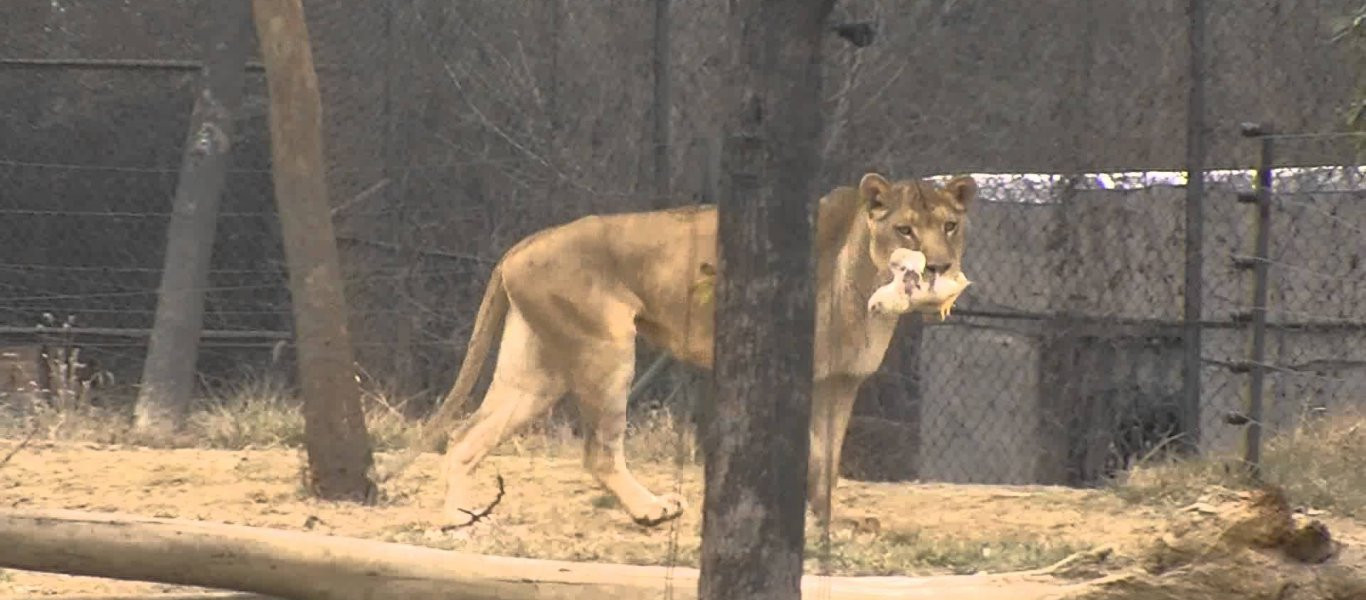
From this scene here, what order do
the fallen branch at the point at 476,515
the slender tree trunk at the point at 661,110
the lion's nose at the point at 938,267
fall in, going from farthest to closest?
the slender tree trunk at the point at 661,110
the lion's nose at the point at 938,267
the fallen branch at the point at 476,515

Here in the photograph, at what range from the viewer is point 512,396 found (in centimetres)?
705

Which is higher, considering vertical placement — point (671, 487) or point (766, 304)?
point (766, 304)

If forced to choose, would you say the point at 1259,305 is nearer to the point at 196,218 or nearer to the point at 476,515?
the point at 476,515

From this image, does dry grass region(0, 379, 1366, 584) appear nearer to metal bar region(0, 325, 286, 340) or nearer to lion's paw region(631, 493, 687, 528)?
lion's paw region(631, 493, 687, 528)

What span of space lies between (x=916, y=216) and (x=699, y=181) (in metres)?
2.81

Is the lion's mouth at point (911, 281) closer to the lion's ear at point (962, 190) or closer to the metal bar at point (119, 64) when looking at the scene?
the lion's ear at point (962, 190)

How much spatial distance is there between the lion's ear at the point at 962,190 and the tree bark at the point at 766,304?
3.47m

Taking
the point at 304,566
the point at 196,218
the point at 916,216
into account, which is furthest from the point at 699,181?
the point at 304,566

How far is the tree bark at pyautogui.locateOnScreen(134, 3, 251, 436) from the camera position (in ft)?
33.0

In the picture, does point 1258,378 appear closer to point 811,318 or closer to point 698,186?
point 698,186

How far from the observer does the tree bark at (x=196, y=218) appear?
10055 mm

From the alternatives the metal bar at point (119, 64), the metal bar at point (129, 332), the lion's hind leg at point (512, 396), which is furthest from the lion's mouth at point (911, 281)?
the metal bar at point (119, 64)

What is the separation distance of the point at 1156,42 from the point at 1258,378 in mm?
4222

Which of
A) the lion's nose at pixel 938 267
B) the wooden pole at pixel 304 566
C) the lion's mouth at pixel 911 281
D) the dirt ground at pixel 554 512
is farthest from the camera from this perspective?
the lion's nose at pixel 938 267
